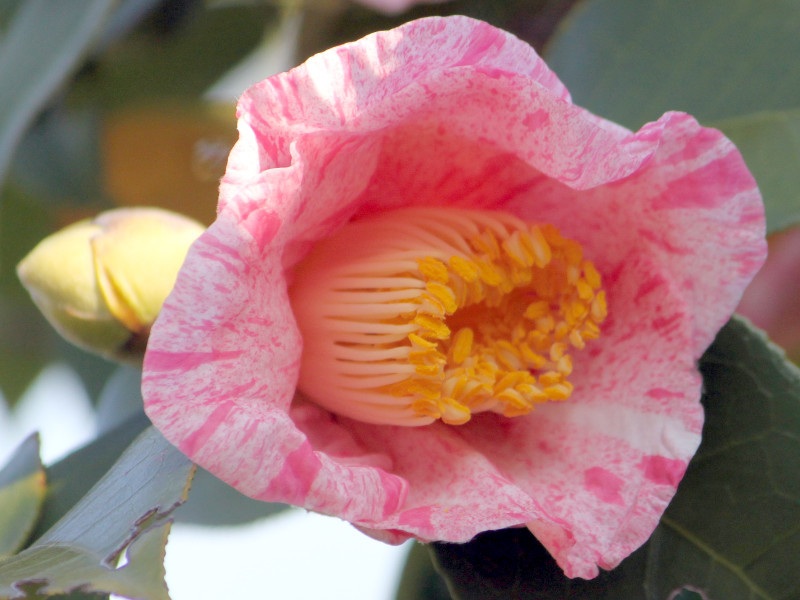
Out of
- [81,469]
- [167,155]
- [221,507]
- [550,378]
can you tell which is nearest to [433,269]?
[550,378]

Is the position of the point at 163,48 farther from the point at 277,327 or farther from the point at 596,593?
the point at 596,593

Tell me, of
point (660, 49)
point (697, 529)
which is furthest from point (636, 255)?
point (660, 49)

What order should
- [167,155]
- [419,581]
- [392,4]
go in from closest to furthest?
[419,581]
[392,4]
[167,155]

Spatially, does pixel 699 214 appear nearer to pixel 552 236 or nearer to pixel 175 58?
pixel 552 236

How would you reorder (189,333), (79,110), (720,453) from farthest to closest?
(79,110) < (720,453) < (189,333)

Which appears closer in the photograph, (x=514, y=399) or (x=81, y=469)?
(x=514, y=399)

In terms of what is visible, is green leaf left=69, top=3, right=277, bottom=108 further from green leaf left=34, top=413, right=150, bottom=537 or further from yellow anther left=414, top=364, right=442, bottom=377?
yellow anther left=414, top=364, right=442, bottom=377
